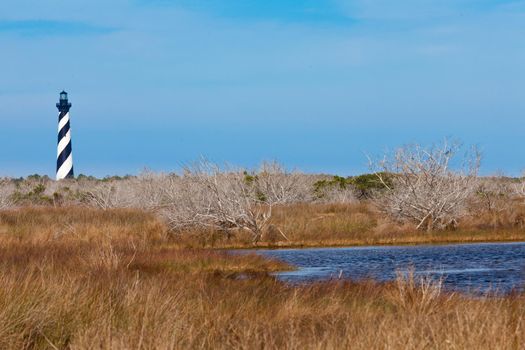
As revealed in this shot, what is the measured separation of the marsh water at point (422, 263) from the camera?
2178 cm

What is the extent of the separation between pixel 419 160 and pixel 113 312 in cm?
2912

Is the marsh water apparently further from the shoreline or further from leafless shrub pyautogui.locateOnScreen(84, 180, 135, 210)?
leafless shrub pyautogui.locateOnScreen(84, 180, 135, 210)

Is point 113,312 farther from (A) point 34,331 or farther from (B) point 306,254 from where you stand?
(B) point 306,254

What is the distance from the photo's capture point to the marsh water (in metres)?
21.8

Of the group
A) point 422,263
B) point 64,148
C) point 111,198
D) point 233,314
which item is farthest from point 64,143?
point 233,314

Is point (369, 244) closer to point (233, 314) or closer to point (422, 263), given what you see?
point (422, 263)

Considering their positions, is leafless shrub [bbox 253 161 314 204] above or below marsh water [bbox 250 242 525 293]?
above

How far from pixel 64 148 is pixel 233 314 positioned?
7110 cm

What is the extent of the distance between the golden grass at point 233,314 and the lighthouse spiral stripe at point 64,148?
2440 inches

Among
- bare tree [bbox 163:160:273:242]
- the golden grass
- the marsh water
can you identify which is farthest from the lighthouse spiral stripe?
the golden grass

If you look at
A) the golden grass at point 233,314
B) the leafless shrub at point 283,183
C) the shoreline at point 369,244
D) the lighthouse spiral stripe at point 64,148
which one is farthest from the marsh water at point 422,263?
the lighthouse spiral stripe at point 64,148

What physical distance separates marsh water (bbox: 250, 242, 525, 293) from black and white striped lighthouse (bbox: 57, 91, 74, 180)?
50.7 metres

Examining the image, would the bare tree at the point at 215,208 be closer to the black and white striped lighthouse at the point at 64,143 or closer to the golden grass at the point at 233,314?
the golden grass at the point at 233,314

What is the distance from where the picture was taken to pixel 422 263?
26.9m
